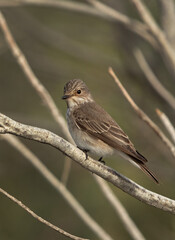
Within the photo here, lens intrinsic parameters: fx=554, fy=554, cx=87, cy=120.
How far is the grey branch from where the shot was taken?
13.3 feet

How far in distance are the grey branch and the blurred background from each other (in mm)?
3437

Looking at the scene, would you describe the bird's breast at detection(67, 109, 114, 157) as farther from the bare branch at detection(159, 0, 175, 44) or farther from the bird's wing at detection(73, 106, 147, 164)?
the bare branch at detection(159, 0, 175, 44)

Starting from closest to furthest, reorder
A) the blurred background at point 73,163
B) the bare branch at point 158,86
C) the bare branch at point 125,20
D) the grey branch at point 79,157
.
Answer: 1. the grey branch at point 79,157
2. the bare branch at point 158,86
3. the bare branch at point 125,20
4. the blurred background at point 73,163

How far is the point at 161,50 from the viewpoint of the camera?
7.46 metres

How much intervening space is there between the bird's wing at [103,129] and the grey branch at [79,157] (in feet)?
4.03

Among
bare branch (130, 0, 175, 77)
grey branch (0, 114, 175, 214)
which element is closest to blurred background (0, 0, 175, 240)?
bare branch (130, 0, 175, 77)

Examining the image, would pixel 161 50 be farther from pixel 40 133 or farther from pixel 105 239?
pixel 40 133

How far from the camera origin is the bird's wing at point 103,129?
614 cm

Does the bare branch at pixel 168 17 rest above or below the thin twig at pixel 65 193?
above

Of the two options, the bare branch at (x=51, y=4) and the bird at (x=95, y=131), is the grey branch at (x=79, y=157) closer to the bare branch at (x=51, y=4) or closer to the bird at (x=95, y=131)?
Result: the bird at (x=95, y=131)

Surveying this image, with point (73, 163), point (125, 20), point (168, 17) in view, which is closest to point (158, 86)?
point (125, 20)

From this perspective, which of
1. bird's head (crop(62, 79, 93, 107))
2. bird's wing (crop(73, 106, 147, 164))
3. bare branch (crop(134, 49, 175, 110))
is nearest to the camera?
bird's wing (crop(73, 106, 147, 164))

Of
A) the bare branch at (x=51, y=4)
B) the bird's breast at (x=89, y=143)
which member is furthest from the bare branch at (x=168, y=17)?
the bird's breast at (x=89, y=143)

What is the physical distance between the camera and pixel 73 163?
917 cm
